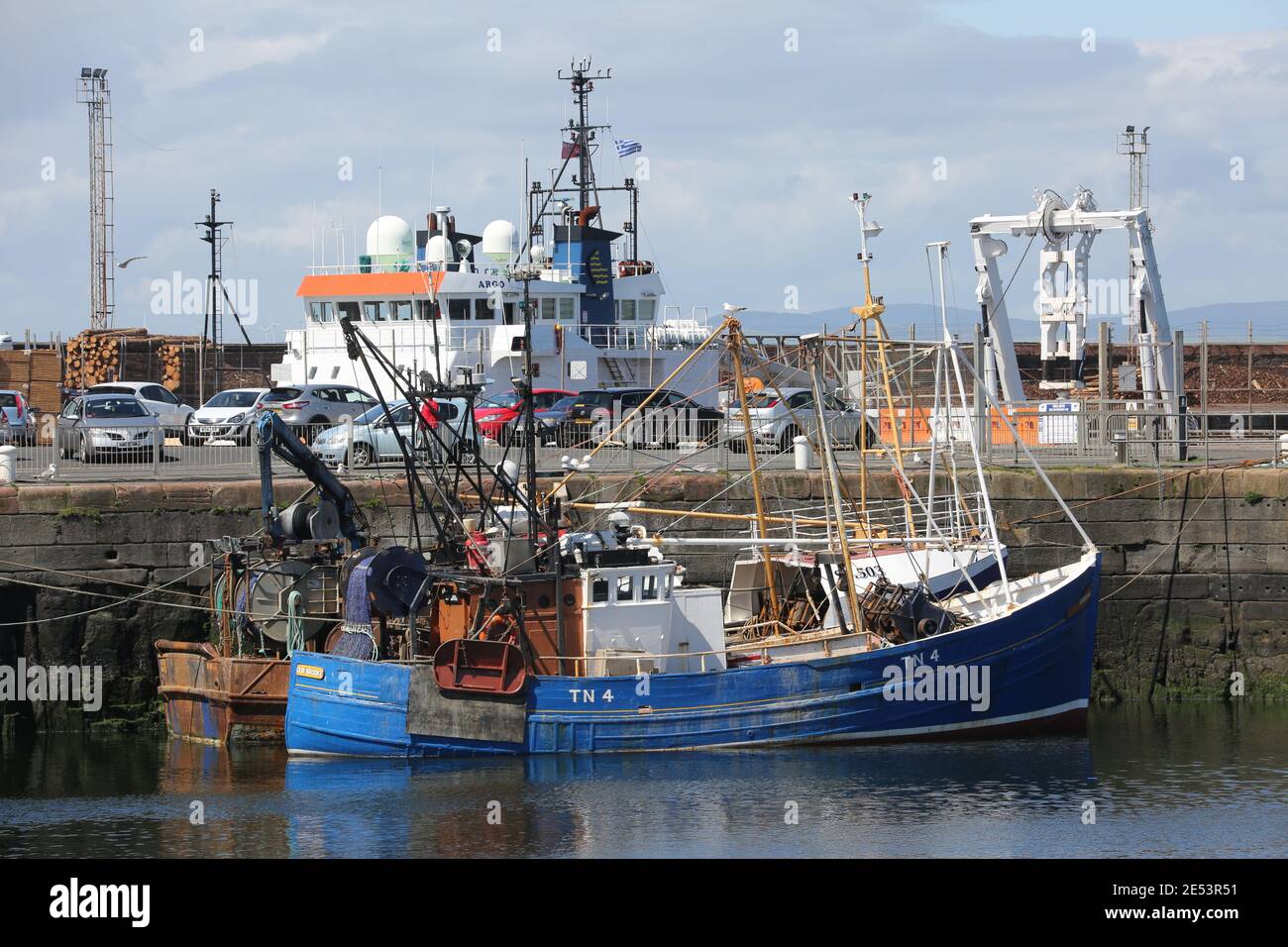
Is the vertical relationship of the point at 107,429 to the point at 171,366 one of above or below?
below

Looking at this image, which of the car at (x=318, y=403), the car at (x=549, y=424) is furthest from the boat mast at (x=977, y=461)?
the car at (x=318, y=403)

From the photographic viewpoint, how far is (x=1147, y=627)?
2706 centimetres

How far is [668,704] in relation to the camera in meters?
23.1

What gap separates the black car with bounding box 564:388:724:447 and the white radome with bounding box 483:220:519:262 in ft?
35.9

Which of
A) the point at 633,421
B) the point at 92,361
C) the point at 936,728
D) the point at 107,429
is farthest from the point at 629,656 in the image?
the point at 92,361

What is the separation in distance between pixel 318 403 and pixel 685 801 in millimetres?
19629

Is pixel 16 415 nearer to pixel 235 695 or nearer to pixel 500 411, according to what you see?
pixel 500 411

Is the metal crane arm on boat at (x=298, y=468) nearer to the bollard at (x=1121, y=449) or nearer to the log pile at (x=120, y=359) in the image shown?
the bollard at (x=1121, y=449)

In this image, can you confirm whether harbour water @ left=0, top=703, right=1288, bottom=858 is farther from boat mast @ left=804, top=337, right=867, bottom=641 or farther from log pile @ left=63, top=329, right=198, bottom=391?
log pile @ left=63, top=329, right=198, bottom=391

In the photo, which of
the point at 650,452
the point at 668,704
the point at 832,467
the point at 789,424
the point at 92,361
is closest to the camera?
the point at 668,704

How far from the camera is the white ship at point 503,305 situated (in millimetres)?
44312

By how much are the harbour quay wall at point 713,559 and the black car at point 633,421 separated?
4358 mm

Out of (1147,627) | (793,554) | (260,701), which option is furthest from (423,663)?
(1147,627)
